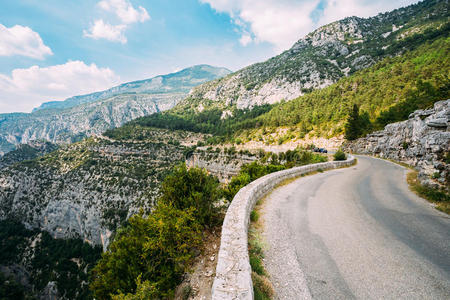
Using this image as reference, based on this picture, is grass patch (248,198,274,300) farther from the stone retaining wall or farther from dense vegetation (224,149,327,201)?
dense vegetation (224,149,327,201)

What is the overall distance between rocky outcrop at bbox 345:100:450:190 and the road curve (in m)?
3.18

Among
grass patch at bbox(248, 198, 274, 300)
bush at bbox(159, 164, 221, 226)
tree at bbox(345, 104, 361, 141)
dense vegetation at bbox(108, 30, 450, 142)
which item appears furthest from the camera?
tree at bbox(345, 104, 361, 141)

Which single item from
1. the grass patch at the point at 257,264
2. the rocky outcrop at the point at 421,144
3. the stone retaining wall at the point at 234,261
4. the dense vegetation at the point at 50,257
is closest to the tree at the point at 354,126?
the rocky outcrop at the point at 421,144

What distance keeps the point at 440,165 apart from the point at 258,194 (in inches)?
387

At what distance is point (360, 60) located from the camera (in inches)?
4658

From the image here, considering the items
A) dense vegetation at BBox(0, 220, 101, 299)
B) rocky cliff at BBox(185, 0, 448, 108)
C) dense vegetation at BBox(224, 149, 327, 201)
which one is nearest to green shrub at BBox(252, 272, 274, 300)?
dense vegetation at BBox(224, 149, 327, 201)

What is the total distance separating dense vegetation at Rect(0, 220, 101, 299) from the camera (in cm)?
5088

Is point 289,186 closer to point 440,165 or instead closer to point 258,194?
point 258,194

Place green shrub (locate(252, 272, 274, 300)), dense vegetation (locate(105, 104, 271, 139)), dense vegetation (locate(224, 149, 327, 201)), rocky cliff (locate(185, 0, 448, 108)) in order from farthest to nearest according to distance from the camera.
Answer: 1. rocky cliff (locate(185, 0, 448, 108))
2. dense vegetation (locate(105, 104, 271, 139))
3. dense vegetation (locate(224, 149, 327, 201))
4. green shrub (locate(252, 272, 274, 300))

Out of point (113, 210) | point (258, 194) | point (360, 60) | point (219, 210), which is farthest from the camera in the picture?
point (360, 60)

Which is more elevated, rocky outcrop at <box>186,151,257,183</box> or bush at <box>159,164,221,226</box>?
bush at <box>159,164,221,226</box>

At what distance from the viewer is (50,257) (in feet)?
194

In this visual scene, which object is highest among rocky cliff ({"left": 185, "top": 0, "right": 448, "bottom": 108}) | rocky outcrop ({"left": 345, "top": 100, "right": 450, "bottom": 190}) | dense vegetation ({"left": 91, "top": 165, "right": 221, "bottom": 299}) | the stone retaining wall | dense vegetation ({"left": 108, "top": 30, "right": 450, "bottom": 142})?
rocky cliff ({"left": 185, "top": 0, "right": 448, "bottom": 108})

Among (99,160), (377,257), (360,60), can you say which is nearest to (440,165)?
(377,257)
